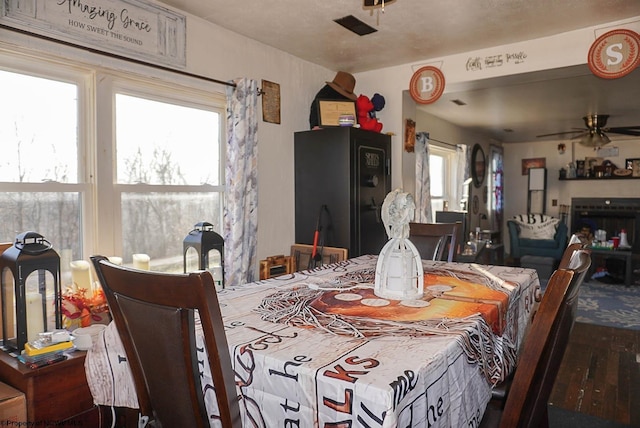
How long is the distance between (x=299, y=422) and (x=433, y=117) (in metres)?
5.61

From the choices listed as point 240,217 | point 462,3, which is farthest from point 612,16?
point 240,217

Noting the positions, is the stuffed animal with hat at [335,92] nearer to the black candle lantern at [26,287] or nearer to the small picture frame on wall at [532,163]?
the black candle lantern at [26,287]

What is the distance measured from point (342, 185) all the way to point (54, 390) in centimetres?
224

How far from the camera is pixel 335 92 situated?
368 centimetres

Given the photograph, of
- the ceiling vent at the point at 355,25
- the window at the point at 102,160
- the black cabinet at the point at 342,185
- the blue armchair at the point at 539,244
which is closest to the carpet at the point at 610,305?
the blue armchair at the point at 539,244

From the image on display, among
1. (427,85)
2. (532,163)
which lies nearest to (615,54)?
(427,85)

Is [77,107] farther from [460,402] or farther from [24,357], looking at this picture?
[460,402]

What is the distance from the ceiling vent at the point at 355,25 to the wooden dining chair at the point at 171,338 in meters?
2.40

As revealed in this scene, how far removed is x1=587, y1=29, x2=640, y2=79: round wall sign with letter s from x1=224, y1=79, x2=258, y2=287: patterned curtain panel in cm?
231

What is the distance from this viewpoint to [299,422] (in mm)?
848

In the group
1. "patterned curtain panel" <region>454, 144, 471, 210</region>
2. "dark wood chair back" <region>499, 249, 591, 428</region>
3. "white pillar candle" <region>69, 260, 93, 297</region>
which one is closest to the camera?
"dark wood chair back" <region>499, 249, 591, 428</region>

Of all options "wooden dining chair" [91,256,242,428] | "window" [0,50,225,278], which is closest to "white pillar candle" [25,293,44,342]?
"window" [0,50,225,278]

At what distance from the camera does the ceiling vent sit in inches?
112

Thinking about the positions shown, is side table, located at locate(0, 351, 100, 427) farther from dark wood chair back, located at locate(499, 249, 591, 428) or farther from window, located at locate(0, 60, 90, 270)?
dark wood chair back, located at locate(499, 249, 591, 428)
